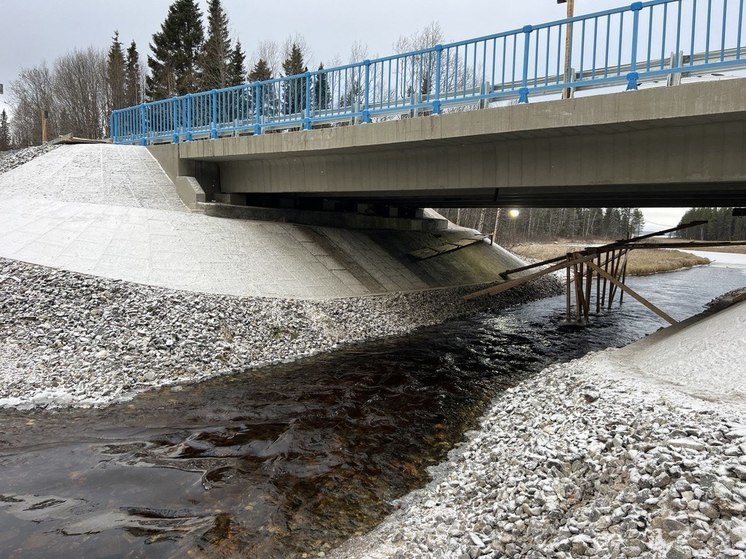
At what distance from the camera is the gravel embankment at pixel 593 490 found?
12.2ft

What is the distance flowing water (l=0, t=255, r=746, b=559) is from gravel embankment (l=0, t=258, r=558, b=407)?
611 mm

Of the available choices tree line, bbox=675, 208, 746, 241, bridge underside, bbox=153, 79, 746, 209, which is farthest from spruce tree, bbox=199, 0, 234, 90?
tree line, bbox=675, 208, 746, 241

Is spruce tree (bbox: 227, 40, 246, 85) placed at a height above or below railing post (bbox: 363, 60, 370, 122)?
above

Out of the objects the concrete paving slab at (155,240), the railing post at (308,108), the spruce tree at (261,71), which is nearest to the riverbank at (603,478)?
the concrete paving slab at (155,240)

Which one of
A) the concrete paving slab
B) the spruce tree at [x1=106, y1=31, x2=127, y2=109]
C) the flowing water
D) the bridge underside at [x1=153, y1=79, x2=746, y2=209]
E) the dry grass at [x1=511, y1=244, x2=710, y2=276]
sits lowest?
the dry grass at [x1=511, y1=244, x2=710, y2=276]

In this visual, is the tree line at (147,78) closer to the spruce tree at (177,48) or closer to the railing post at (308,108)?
the spruce tree at (177,48)

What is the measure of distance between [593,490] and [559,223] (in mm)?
89177

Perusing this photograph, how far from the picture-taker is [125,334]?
33.7ft

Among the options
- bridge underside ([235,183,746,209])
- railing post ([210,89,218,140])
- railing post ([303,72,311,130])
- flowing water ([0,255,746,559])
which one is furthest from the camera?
railing post ([210,89,218,140])

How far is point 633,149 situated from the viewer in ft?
34.4

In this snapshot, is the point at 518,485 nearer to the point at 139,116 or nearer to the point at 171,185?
the point at 171,185

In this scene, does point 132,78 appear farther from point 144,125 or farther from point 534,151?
point 534,151

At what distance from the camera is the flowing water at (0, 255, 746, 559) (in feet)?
16.8

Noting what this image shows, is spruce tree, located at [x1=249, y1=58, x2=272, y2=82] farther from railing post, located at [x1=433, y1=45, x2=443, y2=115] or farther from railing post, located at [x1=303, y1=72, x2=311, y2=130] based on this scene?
railing post, located at [x1=433, y1=45, x2=443, y2=115]
